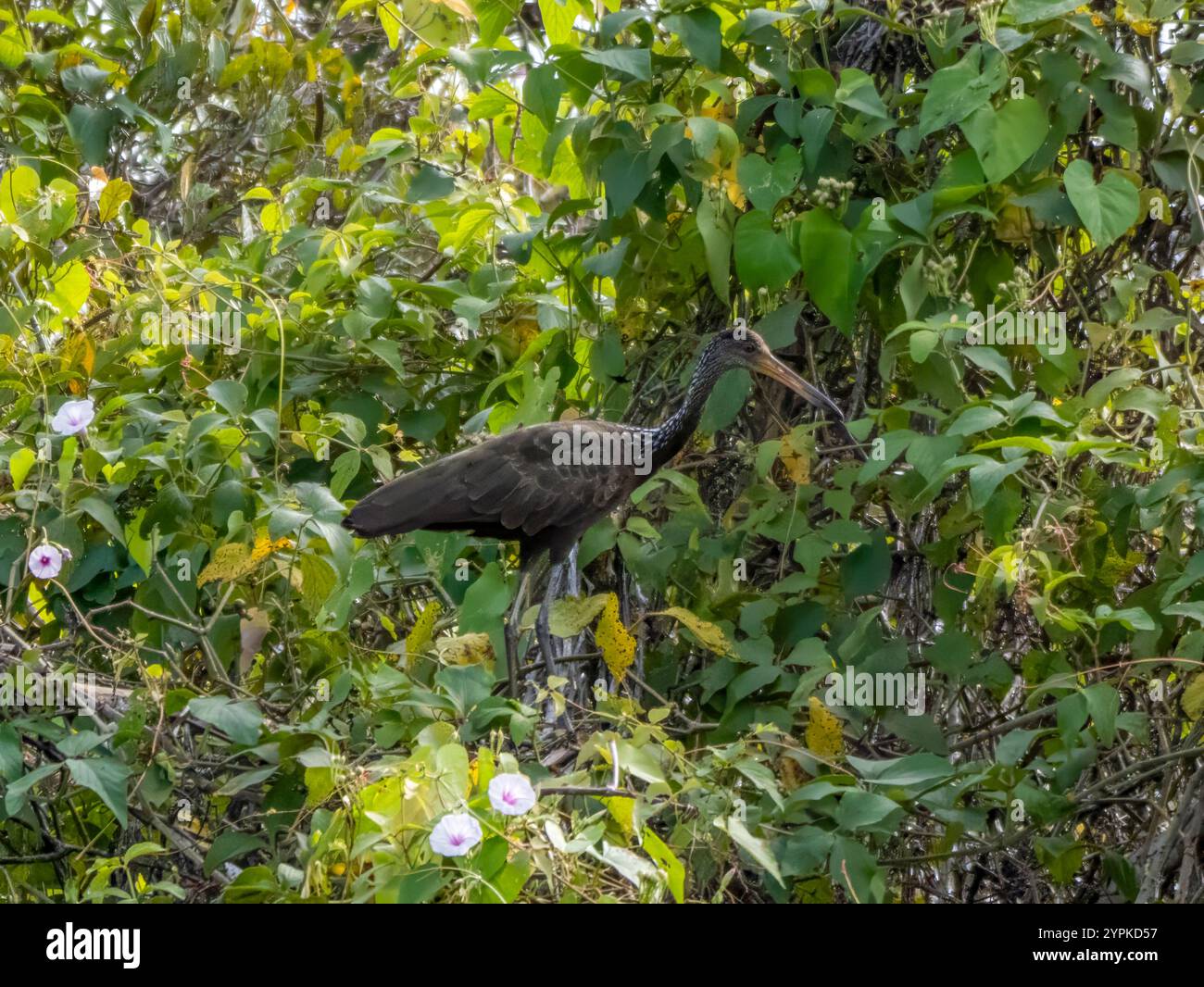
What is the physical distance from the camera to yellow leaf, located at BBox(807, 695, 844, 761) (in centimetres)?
411

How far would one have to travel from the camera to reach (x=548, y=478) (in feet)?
17.4

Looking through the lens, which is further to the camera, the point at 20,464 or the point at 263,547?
the point at 20,464

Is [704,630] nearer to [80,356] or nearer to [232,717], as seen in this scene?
[232,717]

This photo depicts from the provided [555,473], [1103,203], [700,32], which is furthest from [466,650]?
[1103,203]

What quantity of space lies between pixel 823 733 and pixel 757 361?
55.6 inches

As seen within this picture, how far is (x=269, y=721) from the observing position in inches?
161

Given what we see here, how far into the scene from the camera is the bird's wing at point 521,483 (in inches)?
200

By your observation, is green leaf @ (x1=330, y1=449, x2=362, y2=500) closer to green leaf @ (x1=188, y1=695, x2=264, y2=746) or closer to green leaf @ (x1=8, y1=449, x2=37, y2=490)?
green leaf @ (x1=8, y1=449, x2=37, y2=490)

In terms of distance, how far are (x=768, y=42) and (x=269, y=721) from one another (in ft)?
8.10

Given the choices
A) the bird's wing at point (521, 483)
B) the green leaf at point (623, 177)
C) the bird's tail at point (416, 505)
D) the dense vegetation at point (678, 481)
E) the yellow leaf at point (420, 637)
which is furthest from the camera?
the bird's wing at point (521, 483)

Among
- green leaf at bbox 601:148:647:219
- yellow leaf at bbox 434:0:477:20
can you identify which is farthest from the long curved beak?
yellow leaf at bbox 434:0:477:20

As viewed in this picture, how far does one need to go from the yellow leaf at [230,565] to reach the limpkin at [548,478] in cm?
72

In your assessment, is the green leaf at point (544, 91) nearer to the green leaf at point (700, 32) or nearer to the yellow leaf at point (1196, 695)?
the green leaf at point (700, 32)

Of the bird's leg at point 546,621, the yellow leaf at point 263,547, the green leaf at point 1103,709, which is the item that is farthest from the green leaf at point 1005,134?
the yellow leaf at point 263,547
